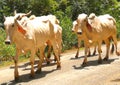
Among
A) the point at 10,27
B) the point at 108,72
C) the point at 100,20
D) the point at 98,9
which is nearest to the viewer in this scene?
the point at 10,27

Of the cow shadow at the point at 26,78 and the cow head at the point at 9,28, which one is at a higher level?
the cow head at the point at 9,28

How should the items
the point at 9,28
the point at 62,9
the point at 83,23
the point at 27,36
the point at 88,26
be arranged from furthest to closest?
the point at 62,9 < the point at 88,26 < the point at 83,23 < the point at 27,36 < the point at 9,28

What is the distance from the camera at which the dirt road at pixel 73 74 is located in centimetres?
1057

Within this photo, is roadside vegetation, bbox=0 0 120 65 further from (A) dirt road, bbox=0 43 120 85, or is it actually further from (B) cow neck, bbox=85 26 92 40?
(B) cow neck, bbox=85 26 92 40

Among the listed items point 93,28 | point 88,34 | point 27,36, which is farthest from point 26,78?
point 93,28

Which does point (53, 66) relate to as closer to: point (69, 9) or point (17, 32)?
point (17, 32)

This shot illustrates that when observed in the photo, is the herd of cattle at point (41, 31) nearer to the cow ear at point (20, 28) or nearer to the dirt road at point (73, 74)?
the cow ear at point (20, 28)

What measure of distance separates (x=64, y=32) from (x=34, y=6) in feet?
8.86

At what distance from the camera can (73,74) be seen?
11.7 m

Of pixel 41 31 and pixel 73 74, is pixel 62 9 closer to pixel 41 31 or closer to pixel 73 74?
pixel 41 31

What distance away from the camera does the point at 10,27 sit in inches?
414

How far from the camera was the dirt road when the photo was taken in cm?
1057

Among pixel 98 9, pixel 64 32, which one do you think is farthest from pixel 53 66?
pixel 98 9

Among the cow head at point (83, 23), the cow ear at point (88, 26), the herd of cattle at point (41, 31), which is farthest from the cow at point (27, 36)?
the cow ear at point (88, 26)
